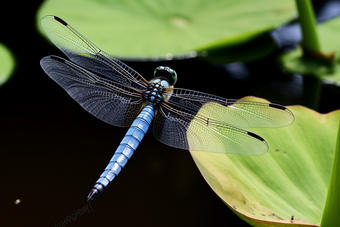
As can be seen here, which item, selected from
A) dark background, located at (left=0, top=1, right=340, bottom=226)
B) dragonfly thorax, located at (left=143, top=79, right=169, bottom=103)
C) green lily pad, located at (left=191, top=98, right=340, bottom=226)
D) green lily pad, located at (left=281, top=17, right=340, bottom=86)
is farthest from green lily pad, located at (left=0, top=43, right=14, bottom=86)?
green lily pad, located at (left=281, top=17, right=340, bottom=86)

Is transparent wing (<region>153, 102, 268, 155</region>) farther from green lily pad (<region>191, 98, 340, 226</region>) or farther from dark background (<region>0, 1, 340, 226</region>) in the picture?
dark background (<region>0, 1, 340, 226</region>)

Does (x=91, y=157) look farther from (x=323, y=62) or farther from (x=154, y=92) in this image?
(x=323, y=62)

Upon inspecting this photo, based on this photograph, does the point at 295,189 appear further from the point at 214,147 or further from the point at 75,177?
the point at 75,177

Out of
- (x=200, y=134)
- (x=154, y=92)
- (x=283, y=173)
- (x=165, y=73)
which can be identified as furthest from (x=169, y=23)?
(x=283, y=173)

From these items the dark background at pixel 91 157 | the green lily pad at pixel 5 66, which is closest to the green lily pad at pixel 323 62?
the dark background at pixel 91 157

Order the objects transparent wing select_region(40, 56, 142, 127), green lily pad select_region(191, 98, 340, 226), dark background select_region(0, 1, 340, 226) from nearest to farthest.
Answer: green lily pad select_region(191, 98, 340, 226) < transparent wing select_region(40, 56, 142, 127) < dark background select_region(0, 1, 340, 226)

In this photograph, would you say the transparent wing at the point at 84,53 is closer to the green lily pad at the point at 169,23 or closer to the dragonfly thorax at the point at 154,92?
the dragonfly thorax at the point at 154,92
